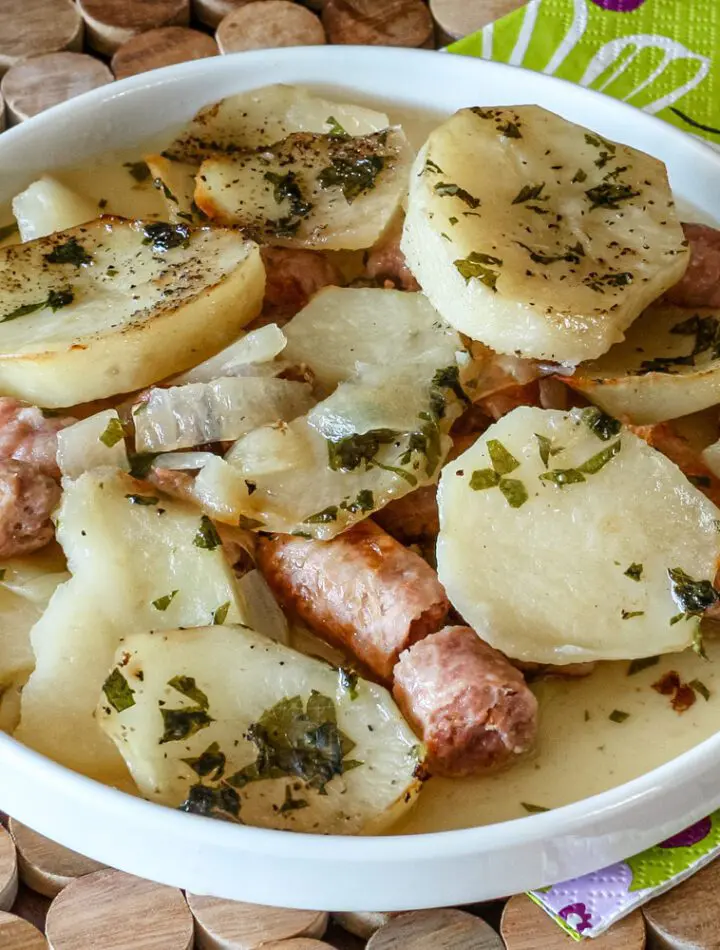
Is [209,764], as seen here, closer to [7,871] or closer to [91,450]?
[7,871]

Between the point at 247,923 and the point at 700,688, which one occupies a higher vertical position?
the point at 700,688

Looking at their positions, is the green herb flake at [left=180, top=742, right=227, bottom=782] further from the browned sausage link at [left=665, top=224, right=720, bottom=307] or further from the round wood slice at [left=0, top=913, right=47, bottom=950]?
the browned sausage link at [left=665, top=224, right=720, bottom=307]

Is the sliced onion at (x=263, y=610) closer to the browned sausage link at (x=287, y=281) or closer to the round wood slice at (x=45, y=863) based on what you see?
the round wood slice at (x=45, y=863)

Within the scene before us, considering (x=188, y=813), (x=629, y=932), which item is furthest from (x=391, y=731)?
(x=629, y=932)

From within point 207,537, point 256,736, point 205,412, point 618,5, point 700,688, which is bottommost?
point 700,688

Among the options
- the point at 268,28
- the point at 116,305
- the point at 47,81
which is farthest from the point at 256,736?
the point at 268,28

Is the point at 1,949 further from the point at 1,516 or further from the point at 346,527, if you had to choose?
the point at 346,527

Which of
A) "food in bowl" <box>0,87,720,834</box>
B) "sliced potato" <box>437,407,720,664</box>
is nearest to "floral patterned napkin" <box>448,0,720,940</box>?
"food in bowl" <box>0,87,720,834</box>
